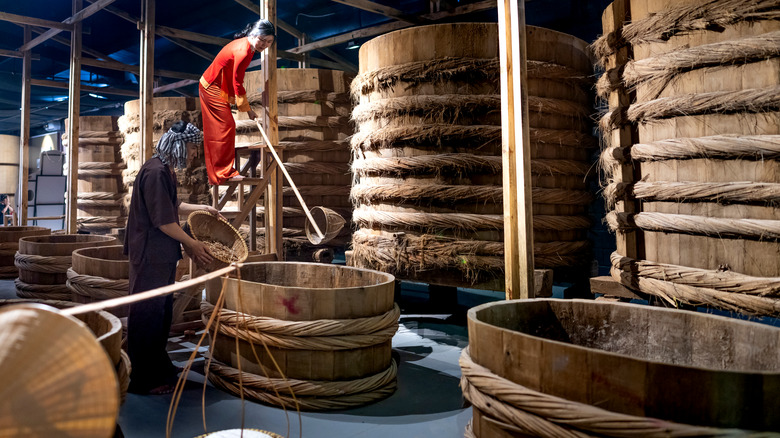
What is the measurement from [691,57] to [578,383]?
84.5 inches

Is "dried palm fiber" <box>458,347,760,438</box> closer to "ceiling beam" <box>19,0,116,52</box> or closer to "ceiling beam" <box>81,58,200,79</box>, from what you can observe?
"ceiling beam" <box>19,0,116,52</box>

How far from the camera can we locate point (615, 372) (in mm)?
1535

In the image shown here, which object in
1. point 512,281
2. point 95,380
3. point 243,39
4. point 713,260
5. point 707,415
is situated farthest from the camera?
point 243,39

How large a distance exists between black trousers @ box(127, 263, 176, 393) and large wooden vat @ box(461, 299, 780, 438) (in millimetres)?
1940

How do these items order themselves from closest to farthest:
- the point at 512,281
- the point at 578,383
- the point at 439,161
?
the point at 578,383 < the point at 512,281 < the point at 439,161

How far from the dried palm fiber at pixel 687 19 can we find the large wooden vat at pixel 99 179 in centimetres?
751

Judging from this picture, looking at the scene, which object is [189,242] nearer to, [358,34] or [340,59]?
[358,34]

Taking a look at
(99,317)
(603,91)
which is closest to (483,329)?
(99,317)

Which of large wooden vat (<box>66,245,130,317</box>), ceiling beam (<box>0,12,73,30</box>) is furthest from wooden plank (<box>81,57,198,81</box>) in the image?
large wooden vat (<box>66,245,130,317</box>)

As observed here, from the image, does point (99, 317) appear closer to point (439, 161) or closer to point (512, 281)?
point (512, 281)

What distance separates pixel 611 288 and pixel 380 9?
179 inches

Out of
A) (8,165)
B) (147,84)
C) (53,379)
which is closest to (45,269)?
(147,84)

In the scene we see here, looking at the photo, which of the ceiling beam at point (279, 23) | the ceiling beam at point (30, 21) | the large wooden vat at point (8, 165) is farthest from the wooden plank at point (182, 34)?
the large wooden vat at point (8, 165)

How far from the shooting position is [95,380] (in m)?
1.22
